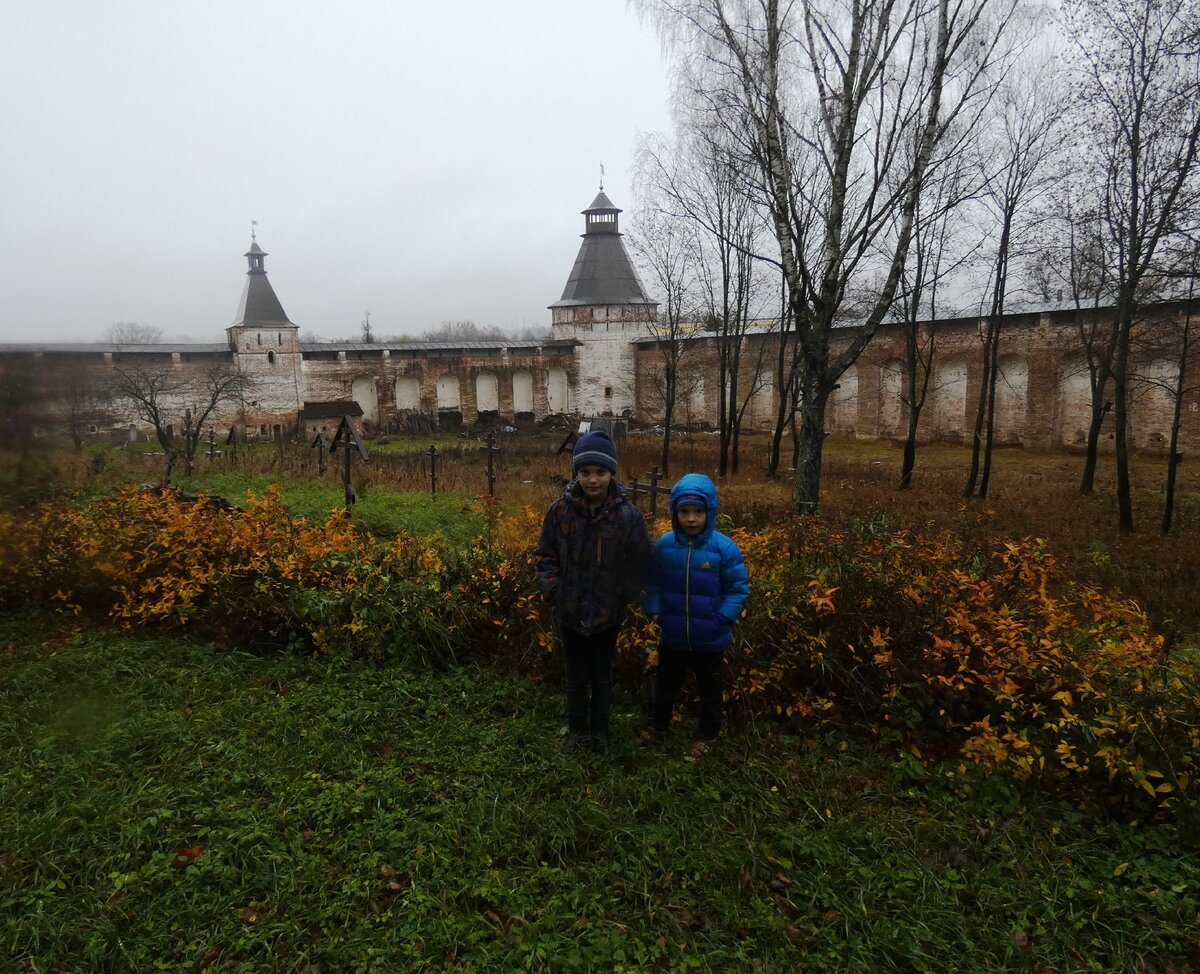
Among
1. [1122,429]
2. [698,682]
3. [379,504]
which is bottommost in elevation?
[379,504]

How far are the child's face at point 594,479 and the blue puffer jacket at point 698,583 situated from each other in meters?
0.34

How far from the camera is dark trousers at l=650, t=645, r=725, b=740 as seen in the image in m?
3.56

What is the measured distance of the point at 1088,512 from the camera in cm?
Result: 1263

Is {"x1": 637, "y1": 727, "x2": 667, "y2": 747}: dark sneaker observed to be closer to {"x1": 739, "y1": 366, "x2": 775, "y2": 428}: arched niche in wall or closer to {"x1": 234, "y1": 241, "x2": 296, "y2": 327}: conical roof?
{"x1": 739, "y1": 366, "x2": 775, "y2": 428}: arched niche in wall

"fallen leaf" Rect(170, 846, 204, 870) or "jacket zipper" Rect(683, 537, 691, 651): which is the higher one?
"jacket zipper" Rect(683, 537, 691, 651)

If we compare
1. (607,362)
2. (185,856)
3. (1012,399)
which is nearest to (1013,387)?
(1012,399)

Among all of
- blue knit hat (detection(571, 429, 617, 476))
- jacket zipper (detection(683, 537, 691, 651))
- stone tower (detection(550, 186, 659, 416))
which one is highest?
stone tower (detection(550, 186, 659, 416))

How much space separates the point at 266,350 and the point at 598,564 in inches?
1212

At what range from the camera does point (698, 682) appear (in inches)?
145

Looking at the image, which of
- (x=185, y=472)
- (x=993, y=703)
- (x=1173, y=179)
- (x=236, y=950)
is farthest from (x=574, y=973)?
(x=185, y=472)

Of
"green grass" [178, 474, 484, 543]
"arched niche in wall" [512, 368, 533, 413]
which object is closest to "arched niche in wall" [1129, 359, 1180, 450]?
"green grass" [178, 474, 484, 543]

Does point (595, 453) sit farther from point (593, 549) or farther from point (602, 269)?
point (602, 269)

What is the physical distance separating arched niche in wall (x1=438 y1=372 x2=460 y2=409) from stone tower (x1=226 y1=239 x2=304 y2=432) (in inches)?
240

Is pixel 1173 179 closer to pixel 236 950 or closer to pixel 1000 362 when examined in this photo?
pixel 236 950
